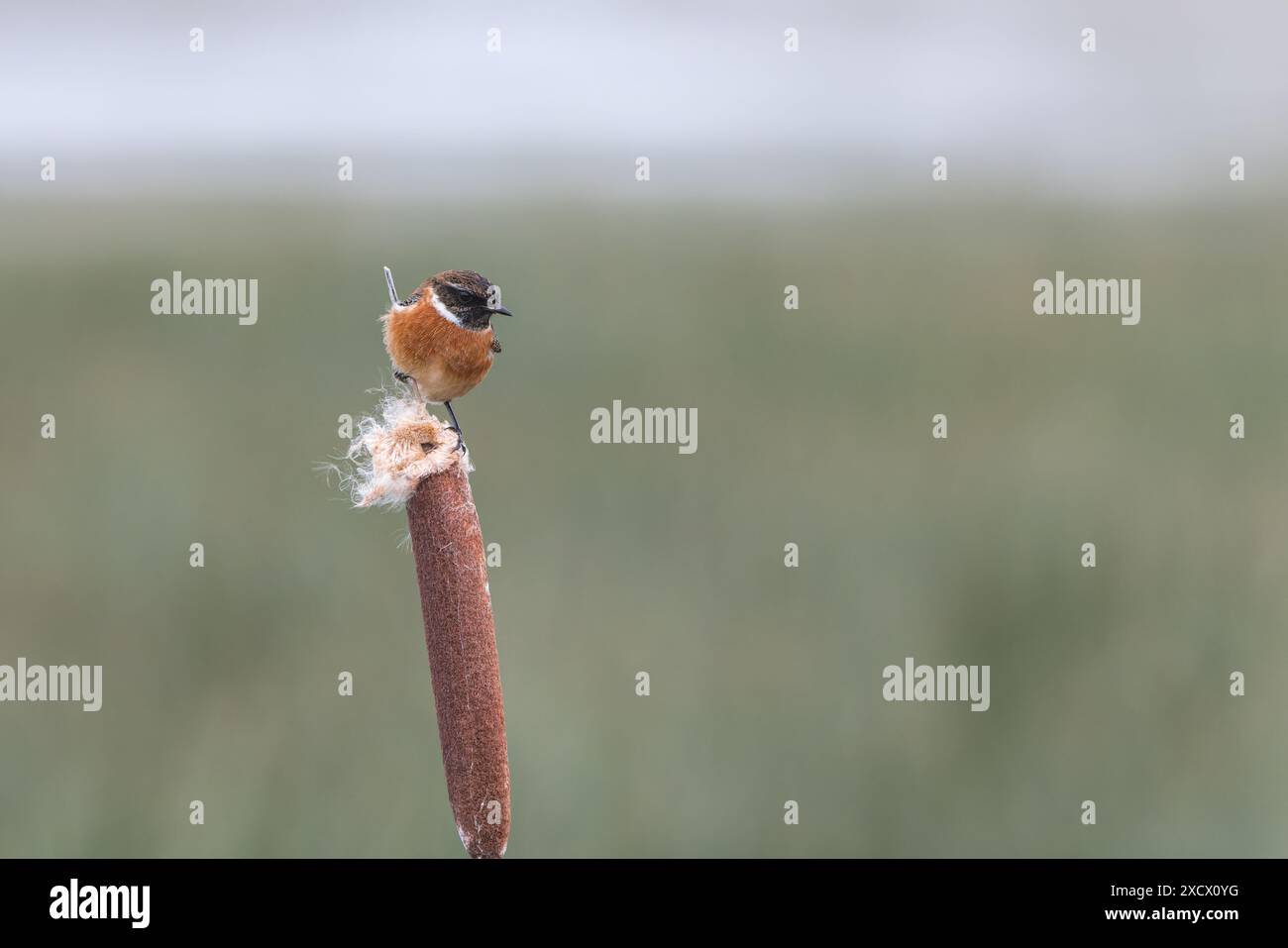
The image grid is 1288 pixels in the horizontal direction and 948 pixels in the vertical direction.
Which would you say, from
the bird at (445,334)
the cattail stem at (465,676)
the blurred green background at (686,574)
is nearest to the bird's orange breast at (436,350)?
the bird at (445,334)

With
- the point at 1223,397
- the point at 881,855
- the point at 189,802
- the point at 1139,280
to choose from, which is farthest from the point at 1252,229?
the point at 189,802

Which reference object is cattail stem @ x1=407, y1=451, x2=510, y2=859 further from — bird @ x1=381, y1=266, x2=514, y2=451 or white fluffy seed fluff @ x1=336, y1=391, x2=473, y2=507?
bird @ x1=381, y1=266, x2=514, y2=451

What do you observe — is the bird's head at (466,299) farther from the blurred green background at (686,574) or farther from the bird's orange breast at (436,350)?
the blurred green background at (686,574)

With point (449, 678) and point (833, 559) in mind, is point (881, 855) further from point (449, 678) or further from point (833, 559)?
point (449, 678)

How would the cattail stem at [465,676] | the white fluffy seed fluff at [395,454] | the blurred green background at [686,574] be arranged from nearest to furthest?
the cattail stem at [465,676] → the white fluffy seed fluff at [395,454] → the blurred green background at [686,574]

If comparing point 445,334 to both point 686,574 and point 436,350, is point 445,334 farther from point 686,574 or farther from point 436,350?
point 686,574

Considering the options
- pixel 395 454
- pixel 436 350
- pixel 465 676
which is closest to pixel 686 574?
pixel 436 350
